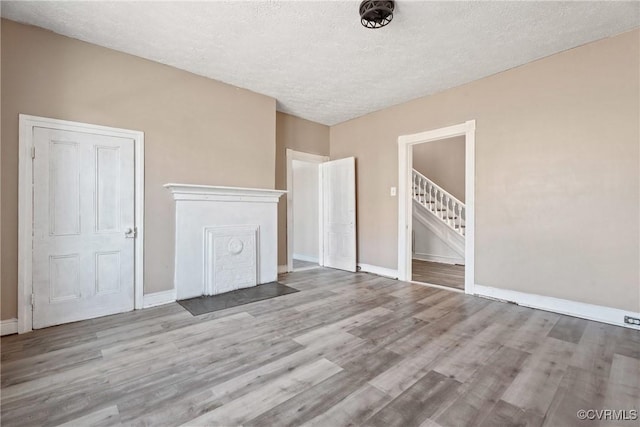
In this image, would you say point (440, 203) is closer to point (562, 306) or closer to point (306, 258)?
point (306, 258)

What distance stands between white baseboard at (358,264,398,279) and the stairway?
2.21m

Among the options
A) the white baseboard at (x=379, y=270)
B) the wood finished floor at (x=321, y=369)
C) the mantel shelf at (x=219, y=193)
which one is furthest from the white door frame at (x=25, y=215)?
the white baseboard at (x=379, y=270)

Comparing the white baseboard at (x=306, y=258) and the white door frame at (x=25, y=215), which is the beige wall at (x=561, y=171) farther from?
the white door frame at (x=25, y=215)

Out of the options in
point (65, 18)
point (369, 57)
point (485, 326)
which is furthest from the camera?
point (369, 57)

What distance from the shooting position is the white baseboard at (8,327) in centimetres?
249

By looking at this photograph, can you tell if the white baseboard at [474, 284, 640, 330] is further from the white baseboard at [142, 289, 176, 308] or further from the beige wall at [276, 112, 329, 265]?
the white baseboard at [142, 289, 176, 308]

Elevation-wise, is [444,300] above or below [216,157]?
below

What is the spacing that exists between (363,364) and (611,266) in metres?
2.79

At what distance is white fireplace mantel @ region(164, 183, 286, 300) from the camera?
346 centimetres

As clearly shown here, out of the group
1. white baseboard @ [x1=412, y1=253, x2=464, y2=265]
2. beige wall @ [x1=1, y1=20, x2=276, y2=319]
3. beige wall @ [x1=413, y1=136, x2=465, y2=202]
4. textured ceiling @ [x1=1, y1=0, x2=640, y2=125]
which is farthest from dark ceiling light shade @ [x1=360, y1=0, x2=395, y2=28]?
beige wall @ [x1=413, y1=136, x2=465, y2=202]

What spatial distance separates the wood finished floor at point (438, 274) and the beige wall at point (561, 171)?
0.76m

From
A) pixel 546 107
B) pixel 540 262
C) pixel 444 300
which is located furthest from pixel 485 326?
pixel 546 107

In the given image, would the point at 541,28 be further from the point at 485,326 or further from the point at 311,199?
the point at 311,199

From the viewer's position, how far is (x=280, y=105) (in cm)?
464
